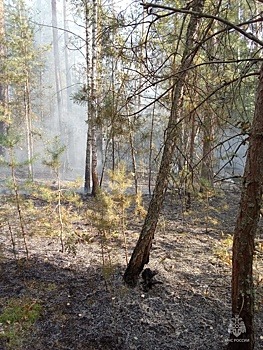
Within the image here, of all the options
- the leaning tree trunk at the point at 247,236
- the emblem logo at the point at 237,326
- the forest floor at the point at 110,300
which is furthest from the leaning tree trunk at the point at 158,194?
the emblem logo at the point at 237,326

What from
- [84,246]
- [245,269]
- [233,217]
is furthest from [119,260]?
[233,217]

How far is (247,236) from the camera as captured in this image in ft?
7.43

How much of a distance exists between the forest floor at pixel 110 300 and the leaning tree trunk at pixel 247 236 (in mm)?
517

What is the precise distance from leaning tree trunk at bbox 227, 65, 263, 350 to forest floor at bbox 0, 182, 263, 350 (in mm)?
517

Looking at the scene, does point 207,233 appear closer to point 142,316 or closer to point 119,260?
point 119,260

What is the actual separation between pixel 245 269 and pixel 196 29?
2631 millimetres

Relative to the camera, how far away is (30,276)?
3.92 meters

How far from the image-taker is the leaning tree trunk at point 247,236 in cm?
217

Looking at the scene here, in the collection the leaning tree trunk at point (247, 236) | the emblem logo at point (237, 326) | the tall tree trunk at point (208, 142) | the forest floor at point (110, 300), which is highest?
the tall tree trunk at point (208, 142)

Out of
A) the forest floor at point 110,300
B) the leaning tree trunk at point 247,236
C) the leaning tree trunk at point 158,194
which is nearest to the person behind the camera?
the leaning tree trunk at point 247,236

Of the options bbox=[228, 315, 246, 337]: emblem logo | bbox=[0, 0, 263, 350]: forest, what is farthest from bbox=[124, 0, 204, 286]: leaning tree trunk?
bbox=[228, 315, 246, 337]: emblem logo

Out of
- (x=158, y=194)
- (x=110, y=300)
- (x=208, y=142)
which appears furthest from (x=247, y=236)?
(x=110, y=300)

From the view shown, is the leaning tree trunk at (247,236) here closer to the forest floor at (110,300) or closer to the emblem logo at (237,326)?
the emblem logo at (237,326)

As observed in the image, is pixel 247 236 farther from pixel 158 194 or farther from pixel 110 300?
pixel 110 300
